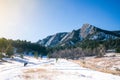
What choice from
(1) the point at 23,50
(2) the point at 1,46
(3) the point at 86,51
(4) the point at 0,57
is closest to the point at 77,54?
(3) the point at 86,51

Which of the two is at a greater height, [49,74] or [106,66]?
[106,66]

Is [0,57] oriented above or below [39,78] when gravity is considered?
above

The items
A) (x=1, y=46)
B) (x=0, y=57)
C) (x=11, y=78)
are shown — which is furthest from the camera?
(x=1, y=46)

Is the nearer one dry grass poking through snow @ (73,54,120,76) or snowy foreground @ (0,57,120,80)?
snowy foreground @ (0,57,120,80)

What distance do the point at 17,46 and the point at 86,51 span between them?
6531 centimetres

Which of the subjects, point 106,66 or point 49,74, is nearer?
point 49,74

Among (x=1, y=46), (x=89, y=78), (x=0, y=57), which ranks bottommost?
(x=89, y=78)

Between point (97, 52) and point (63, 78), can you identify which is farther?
point (97, 52)

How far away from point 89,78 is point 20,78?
1545 cm

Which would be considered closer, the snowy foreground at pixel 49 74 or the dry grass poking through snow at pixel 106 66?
the snowy foreground at pixel 49 74

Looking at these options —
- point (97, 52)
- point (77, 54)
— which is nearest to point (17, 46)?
point (77, 54)

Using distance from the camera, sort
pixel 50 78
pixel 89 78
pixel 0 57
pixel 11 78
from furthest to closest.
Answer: pixel 0 57
pixel 89 78
pixel 50 78
pixel 11 78

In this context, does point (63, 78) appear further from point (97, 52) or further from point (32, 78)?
point (97, 52)

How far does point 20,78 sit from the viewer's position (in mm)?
41156
